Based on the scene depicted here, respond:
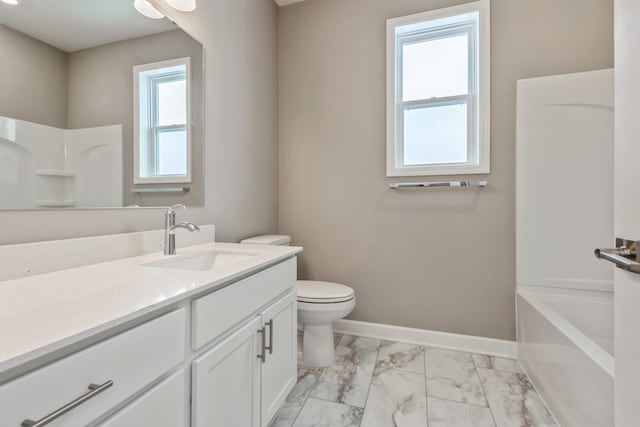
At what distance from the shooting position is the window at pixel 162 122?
128 centimetres

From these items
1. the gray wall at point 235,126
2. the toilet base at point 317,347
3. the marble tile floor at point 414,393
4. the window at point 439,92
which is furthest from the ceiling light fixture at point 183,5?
the marble tile floor at point 414,393

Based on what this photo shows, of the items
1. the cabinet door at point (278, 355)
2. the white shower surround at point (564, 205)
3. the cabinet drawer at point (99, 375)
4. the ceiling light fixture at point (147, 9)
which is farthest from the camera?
the white shower surround at point (564, 205)

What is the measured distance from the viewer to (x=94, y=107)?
1071 millimetres

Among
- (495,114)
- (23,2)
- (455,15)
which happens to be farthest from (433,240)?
(23,2)

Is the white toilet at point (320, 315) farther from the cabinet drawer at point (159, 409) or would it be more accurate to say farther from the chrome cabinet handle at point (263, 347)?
the cabinet drawer at point (159, 409)

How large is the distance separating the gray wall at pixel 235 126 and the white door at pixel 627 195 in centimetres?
162

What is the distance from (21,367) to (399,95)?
7.56ft

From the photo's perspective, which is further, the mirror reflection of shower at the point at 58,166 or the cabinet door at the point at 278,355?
the cabinet door at the point at 278,355

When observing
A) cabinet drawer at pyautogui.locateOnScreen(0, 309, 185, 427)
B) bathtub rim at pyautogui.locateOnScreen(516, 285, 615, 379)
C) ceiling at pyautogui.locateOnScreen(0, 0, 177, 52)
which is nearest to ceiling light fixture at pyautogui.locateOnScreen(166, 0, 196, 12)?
ceiling at pyautogui.locateOnScreen(0, 0, 177, 52)

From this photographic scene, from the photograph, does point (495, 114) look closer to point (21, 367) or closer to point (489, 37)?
point (489, 37)

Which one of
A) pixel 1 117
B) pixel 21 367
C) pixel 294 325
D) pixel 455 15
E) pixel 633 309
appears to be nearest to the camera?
pixel 21 367

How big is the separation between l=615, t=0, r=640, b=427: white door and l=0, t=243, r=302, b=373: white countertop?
1.02 meters

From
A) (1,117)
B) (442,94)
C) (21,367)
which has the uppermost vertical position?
(442,94)

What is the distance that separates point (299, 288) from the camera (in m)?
1.88
